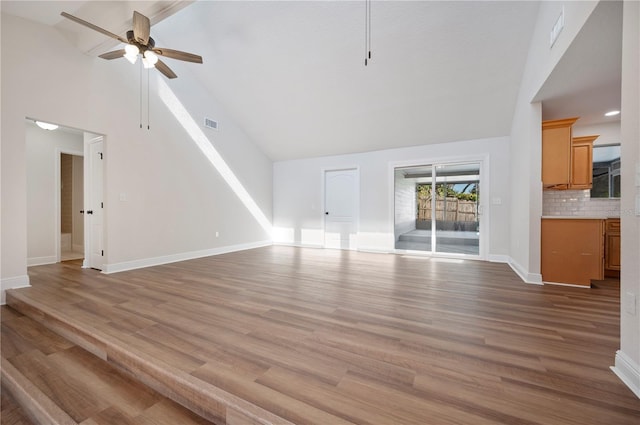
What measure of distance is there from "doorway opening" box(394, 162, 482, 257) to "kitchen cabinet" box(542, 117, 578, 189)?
1.70 m

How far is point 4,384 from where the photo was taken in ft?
5.93

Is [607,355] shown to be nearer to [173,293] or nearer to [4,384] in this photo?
[173,293]

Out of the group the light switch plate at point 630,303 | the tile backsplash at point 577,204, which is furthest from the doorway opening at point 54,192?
the tile backsplash at point 577,204

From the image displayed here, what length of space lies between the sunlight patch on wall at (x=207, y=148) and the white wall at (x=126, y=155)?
0.11 metres

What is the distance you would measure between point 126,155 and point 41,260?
2.69 meters

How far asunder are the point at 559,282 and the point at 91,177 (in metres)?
7.44

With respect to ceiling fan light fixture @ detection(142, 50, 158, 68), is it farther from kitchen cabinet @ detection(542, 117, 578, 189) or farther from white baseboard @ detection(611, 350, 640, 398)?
kitchen cabinet @ detection(542, 117, 578, 189)

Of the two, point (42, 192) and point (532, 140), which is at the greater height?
point (532, 140)

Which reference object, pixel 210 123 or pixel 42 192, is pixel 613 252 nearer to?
pixel 210 123

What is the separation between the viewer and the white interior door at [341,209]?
22.0 feet

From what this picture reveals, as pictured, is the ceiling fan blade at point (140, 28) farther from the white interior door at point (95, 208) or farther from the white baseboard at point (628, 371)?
the white baseboard at point (628, 371)

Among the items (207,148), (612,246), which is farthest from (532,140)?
(207,148)

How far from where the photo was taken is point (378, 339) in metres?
1.97

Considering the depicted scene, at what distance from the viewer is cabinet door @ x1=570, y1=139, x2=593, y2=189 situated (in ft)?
12.9
